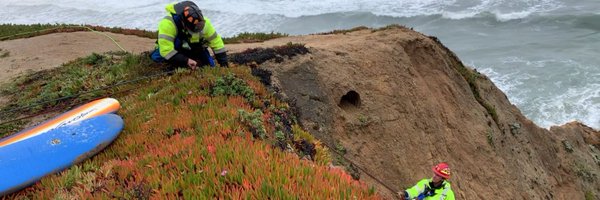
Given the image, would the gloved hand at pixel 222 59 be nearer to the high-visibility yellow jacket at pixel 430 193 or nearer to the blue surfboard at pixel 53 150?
the blue surfboard at pixel 53 150

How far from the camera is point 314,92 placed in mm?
10477

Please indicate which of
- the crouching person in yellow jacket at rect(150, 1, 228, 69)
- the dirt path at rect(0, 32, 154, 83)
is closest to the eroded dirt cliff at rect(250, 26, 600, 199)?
the crouching person in yellow jacket at rect(150, 1, 228, 69)

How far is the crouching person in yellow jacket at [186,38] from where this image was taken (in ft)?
29.2

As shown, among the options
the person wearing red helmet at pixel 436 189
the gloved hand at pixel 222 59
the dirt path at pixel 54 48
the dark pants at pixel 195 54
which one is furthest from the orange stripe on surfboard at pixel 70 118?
the dirt path at pixel 54 48

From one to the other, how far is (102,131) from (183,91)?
202 centimetres

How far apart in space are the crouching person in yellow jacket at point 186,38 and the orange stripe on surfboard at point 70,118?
5.54ft

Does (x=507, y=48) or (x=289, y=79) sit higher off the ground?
(x=289, y=79)

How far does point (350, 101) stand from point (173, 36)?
4.62 metres

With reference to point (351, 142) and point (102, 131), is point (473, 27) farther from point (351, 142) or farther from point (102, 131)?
point (102, 131)

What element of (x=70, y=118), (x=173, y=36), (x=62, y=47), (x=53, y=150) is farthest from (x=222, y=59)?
(x=62, y=47)

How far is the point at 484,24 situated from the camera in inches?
1607

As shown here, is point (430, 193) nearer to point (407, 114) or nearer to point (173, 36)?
point (407, 114)

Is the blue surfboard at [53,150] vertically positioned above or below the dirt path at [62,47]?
below

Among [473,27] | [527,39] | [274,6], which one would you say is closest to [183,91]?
[527,39]
